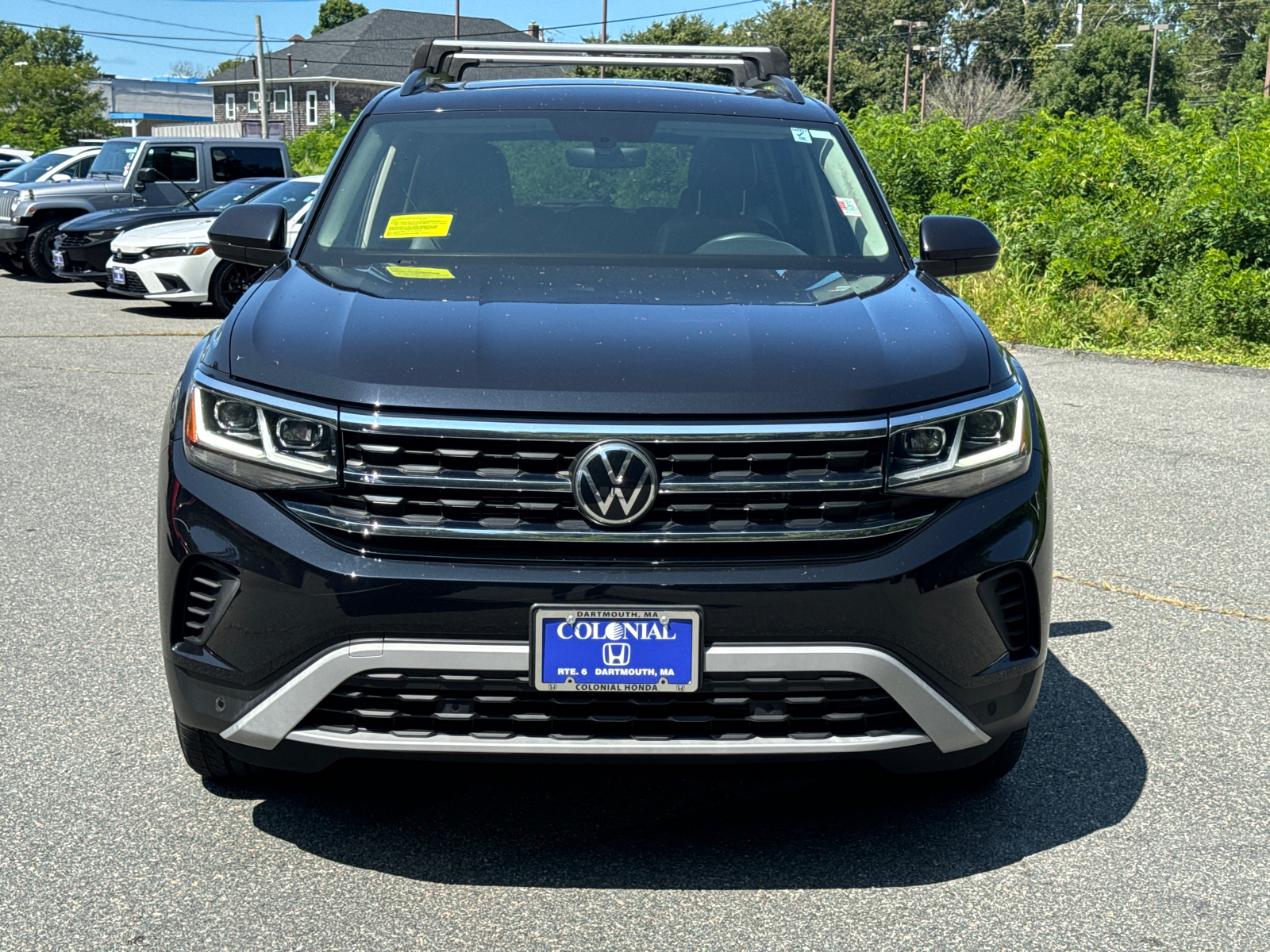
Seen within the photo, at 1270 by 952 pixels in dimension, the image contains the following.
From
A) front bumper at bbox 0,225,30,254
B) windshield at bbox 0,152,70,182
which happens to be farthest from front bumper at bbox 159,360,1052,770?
windshield at bbox 0,152,70,182

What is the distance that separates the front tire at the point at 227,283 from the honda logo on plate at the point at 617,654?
1266cm

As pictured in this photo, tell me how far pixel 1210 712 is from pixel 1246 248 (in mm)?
8955

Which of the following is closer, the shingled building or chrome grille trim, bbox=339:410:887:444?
chrome grille trim, bbox=339:410:887:444

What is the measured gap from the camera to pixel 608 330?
299 centimetres

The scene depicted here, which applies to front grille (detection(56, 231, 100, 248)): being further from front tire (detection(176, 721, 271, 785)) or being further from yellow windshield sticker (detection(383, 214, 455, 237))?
front tire (detection(176, 721, 271, 785))

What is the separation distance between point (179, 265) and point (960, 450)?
13.0m

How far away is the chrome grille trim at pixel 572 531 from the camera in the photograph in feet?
8.91

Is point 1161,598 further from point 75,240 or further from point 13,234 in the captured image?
point 13,234

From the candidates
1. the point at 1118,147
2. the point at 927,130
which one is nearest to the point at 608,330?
the point at 1118,147

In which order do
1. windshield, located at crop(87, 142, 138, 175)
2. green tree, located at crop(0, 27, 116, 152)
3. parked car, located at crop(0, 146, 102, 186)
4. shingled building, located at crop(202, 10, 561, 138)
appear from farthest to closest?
shingled building, located at crop(202, 10, 561, 138) < green tree, located at crop(0, 27, 116, 152) < parked car, located at crop(0, 146, 102, 186) < windshield, located at crop(87, 142, 138, 175)

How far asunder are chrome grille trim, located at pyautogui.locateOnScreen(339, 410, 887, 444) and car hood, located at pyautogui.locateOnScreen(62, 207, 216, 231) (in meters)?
13.5

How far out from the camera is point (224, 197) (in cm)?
1627

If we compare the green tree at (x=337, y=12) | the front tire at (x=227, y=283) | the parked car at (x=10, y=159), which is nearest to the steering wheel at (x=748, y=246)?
the front tire at (x=227, y=283)

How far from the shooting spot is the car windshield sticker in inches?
165
